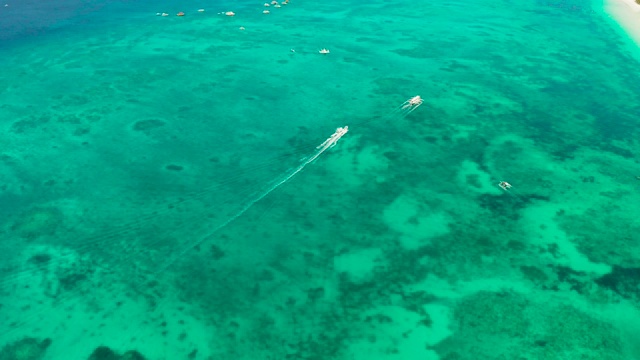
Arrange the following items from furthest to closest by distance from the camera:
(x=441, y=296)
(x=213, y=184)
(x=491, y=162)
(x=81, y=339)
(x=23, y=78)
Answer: (x=23, y=78) → (x=491, y=162) → (x=213, y=184) → (x=441, y=296) → (x=81, y=339)

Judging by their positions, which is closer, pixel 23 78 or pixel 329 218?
pixel 329 218

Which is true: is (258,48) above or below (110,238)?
above

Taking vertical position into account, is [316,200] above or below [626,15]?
below

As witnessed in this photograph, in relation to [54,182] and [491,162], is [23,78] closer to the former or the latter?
[54,182]

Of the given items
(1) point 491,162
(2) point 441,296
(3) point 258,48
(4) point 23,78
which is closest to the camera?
(2) point 441,296

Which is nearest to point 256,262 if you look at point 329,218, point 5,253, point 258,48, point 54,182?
point 329,218
